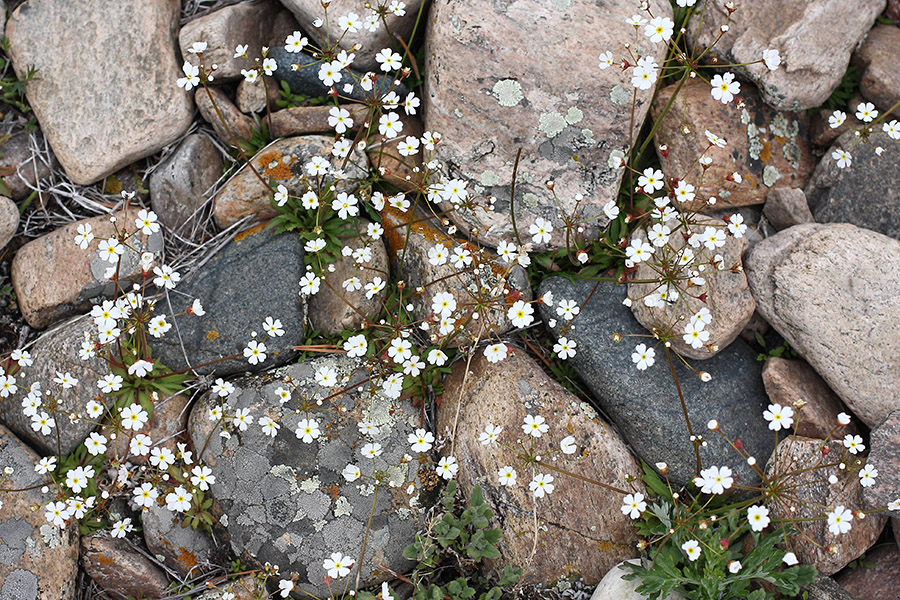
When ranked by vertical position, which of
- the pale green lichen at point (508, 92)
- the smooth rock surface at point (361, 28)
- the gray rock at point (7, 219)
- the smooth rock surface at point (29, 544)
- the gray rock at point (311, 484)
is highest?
the smooth rock surface at point (361, 28)

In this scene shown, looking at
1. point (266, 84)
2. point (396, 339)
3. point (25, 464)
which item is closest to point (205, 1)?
point (266, 84)

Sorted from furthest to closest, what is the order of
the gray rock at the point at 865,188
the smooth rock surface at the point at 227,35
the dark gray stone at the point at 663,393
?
the smooth rock surface at the point at 227,35 → the gray rock at the point at 865,188 → the dark gray stone at the point at 663,393

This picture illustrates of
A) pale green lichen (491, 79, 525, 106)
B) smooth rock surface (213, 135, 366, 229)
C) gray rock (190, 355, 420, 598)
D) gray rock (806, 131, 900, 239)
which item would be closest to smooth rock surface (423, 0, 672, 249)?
pale green lichen (491, 79, 525, 106)

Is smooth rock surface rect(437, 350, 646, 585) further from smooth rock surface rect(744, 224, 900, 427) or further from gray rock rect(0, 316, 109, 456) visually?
gray rock rect(0, 316, 109, 456)

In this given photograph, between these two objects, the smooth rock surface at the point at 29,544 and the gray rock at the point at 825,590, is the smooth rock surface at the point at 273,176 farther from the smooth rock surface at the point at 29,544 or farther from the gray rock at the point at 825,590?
the gray rock at the point at 825,590

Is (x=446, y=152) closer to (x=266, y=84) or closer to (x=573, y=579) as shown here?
(x=266, y=84)

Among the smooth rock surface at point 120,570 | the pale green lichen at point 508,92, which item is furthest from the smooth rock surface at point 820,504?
the smooth rock surface at point 120,570
